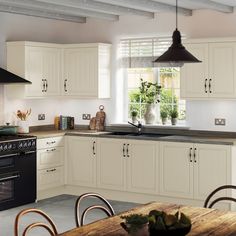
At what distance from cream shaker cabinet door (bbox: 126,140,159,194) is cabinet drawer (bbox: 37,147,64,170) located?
1084 millimetres

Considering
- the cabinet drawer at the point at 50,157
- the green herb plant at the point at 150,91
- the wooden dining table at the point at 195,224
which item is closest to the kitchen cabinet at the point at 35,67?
the cabinet drawer at the point at 50,157

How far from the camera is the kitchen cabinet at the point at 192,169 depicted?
7105 mm

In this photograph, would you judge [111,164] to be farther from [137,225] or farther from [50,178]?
[137,225]

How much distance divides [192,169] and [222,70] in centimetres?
132

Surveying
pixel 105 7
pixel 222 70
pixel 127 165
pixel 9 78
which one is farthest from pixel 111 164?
pixel 105 7

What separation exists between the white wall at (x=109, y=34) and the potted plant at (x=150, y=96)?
41cm

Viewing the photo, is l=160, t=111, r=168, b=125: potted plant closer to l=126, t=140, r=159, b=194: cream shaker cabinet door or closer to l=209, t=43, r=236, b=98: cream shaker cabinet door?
l=126, t=140, r=159, b=194: cream shaker cabinet door

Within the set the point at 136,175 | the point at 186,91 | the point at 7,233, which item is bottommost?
the point at 7,233

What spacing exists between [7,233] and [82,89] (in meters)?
2.88

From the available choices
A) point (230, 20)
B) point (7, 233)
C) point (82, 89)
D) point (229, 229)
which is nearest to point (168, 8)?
point (230, 20)

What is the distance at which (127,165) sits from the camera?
7.81 meters

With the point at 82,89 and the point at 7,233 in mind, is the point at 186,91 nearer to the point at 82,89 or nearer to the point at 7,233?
the point at 82,89

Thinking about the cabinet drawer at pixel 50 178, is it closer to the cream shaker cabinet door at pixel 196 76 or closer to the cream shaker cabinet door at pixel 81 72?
the cream shaker cabinet door at pixel 81 72

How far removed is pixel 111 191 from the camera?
316 inches
